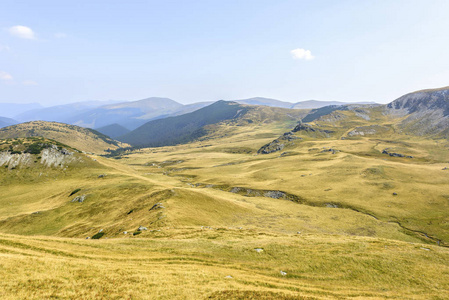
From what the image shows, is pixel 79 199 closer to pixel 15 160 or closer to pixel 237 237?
pixel 237 237

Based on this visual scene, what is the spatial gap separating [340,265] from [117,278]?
31190 mm

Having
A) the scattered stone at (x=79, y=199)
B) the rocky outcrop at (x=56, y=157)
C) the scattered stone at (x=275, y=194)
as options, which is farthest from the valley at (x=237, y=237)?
the rocky outcrop at (x=56, y=157)

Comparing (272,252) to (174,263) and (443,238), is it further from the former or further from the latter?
(443,238)

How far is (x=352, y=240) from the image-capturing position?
44031mm

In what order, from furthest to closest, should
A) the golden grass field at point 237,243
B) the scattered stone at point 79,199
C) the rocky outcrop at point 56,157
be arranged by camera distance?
the rocky outcrop at point 56,157 < the scattered stone at point 79,199 < the golden grass field at point 237,243

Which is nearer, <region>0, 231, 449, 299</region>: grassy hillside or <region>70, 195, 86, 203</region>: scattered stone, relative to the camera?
<region>0, 231, 449, 299</region>: grassy hillside

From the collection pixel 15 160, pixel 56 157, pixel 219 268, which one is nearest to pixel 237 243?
pixel 219 268

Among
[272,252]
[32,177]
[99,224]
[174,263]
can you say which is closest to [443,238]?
[272,252]

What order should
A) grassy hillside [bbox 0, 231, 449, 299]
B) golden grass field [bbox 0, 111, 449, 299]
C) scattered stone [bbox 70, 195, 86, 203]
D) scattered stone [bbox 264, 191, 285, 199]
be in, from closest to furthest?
1. grassy hillside [bbox 0, 231, 449, 299]
2. golden grass field [bbox 0, 111, 449, 299]
3. scattered stone [bbox 70, 195, 86, 203]
4. scattered stone [bbox 264, 191, 285, 199]

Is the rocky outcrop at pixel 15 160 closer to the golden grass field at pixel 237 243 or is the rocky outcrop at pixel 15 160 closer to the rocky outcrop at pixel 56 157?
the rocky outcrop at pixel 56 157

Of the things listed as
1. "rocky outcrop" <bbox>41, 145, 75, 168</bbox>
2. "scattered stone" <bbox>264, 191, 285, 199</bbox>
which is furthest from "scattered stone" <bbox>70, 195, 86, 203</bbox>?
"rocky outcrop" <bbox>41, 145, 75, 168</bbox>

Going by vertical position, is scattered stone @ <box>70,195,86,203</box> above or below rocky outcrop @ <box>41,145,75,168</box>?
below

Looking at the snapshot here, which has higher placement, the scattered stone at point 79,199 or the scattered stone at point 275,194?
the scattered stone at point 79,199

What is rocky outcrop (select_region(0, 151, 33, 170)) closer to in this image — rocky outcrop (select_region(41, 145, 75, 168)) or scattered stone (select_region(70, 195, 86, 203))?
rocky outcrop (select_region(41, 145, 75, 168))
